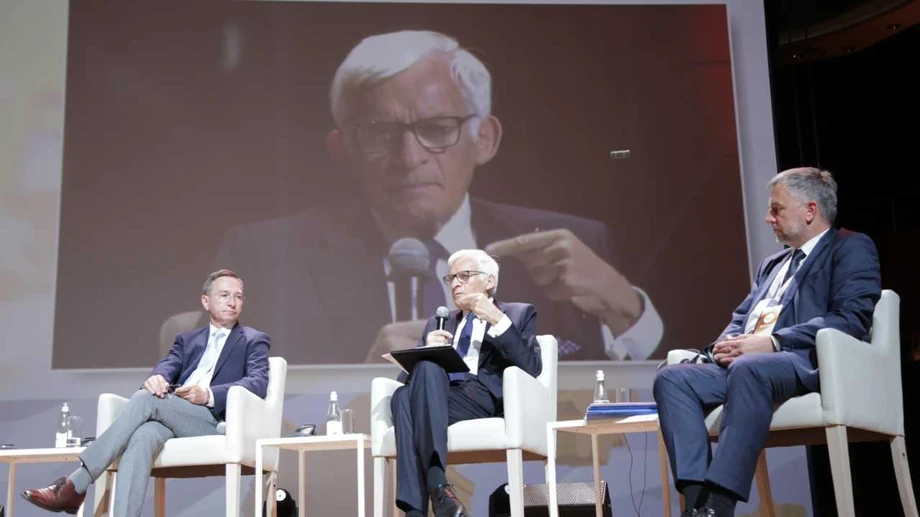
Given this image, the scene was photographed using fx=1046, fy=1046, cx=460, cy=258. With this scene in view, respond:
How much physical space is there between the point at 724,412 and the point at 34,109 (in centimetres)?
378

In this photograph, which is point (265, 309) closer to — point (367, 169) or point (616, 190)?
point (367, 169)

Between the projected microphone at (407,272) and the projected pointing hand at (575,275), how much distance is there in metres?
0.34

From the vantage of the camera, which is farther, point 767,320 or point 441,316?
point 441,316

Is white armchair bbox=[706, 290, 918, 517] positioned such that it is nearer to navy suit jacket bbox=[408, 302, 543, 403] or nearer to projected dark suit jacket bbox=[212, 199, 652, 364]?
navy suit jacket bbox=[408, 302, 543, 403]

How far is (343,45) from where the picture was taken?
5.28 meters

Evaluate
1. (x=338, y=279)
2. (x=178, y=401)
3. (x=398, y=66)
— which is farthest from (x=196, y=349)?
(x=398, y=66)

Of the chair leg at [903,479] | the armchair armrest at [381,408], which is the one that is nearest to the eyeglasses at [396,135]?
the armchair armrest at [381,408]

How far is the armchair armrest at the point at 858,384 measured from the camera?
3.10 metres

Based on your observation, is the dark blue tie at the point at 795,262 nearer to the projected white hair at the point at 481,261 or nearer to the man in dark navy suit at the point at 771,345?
the man in dark navy suit at the point at 771,345

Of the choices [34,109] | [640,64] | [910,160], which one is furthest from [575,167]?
[34,109]

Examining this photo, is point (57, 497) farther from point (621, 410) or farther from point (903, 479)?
point (903, 479)

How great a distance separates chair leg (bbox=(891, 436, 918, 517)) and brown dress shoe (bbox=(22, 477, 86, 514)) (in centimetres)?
268

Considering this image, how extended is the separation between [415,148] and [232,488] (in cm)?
→ 204

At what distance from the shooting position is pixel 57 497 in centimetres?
355
